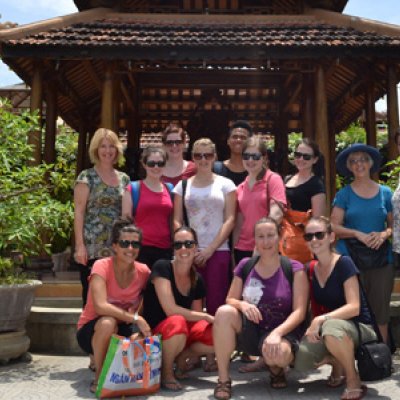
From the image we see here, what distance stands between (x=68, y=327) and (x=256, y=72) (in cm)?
734

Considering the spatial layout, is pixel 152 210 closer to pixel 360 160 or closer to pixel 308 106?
pixel 360 160

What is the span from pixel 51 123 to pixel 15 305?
196 inches

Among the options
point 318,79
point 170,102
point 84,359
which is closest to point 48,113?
point 170,102

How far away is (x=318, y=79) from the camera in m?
8.48

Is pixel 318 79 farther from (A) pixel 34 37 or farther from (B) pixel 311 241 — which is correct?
(B) pixel 311 241

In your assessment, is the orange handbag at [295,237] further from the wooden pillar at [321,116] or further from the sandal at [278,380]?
the wooden pillar at [321,116]

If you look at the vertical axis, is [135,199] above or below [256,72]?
A: below

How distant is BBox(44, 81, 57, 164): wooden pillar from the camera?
9.34m

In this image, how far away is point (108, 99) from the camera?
827 centimetres

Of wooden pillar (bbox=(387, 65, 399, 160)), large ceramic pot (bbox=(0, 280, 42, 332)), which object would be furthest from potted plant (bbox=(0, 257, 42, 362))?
wooden pillar (bbox=(387, 65, 399, 160))

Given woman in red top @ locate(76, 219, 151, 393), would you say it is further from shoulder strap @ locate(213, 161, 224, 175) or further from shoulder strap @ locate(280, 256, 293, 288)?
shoulder strap @ locate(213, 161, 224, 175)

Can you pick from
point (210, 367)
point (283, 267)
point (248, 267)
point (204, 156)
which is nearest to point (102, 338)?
point (210, 367)

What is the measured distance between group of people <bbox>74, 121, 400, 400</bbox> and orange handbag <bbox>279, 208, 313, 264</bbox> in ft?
0.04

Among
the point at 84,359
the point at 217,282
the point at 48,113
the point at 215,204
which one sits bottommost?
the point at 84,359
